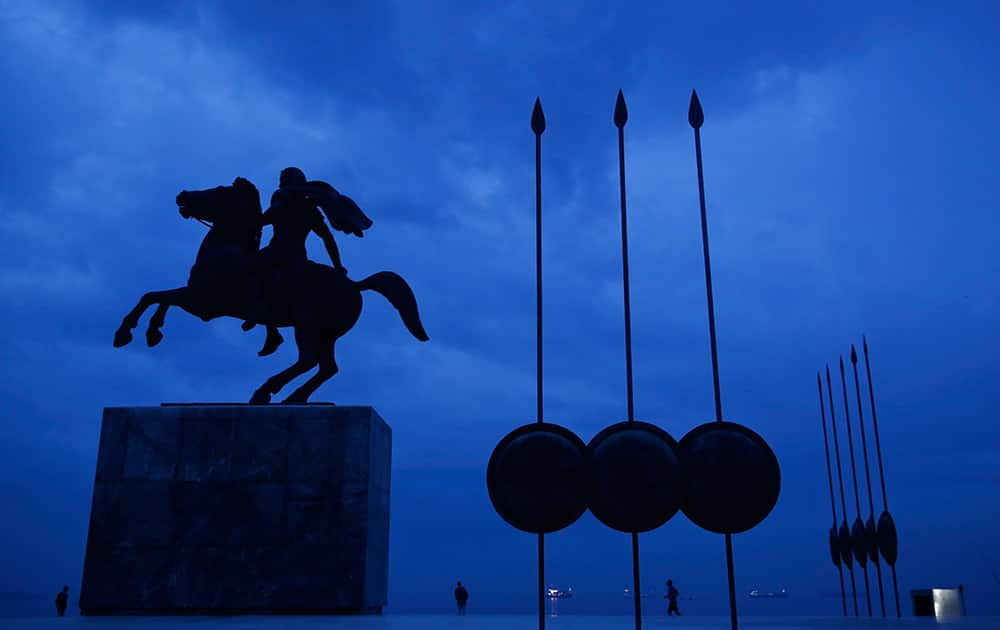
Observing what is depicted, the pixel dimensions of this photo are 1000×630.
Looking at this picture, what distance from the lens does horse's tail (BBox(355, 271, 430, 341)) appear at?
14.4 meters

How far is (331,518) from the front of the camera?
12.8 metres

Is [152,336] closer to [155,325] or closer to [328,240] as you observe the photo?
[155,325]

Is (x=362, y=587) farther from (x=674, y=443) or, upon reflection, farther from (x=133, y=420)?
(x=674, y=443)

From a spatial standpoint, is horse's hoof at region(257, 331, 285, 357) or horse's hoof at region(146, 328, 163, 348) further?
horse's hoof at region(257, 331, 285, 357)

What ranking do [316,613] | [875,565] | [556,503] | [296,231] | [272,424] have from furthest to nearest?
[875,565] → [296,231] → [272,424] → [316,613] → [556,503]

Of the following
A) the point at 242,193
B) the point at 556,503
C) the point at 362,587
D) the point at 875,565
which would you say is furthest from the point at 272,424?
the point at 875,565

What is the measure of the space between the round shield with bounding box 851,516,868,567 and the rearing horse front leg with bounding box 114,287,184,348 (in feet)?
61.2

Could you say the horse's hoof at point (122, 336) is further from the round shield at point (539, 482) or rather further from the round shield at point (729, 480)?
the round shield at point (729, 480)

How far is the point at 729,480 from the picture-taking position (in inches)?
310

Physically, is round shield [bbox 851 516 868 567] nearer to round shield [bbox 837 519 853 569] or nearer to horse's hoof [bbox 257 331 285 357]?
round shield [bbox 837 519 853 569]

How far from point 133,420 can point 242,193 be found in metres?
4.35

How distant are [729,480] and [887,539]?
15.7 meters

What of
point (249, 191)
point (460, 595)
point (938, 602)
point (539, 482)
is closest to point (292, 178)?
point (249, 191)

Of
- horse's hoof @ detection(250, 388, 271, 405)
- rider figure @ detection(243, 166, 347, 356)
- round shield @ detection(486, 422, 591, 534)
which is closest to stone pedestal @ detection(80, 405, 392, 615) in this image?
horse's hoof @ detection(250, 388, 271, 405)
